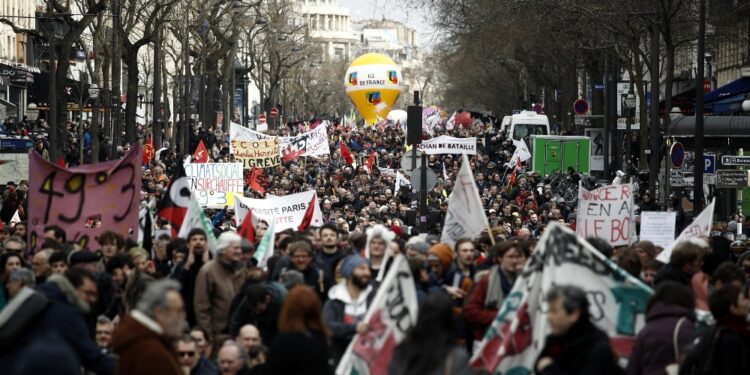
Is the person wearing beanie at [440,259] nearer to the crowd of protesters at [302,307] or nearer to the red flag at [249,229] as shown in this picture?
the crowd of protesters at [302,307]

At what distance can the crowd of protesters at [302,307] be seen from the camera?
26.2 ft

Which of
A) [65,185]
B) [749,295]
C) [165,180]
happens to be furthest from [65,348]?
[165,180]

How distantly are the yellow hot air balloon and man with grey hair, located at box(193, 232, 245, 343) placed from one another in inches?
3610

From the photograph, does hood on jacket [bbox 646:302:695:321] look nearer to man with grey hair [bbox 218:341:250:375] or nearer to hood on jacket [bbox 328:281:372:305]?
hood on jacket [bbox 328:281:372:305]

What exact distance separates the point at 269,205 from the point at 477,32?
30173 millimetres

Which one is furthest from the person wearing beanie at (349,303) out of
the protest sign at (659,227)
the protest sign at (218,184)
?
the protest sign at (218,184)

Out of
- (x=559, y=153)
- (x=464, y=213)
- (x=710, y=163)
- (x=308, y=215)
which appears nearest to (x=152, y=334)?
(x=464, y=213)

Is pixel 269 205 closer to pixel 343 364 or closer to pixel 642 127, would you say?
pixel 343 364

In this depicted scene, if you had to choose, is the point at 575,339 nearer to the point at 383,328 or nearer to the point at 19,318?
the point at 383,328

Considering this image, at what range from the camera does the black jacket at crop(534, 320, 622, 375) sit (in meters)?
8.10

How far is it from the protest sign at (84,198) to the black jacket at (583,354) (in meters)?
8.26

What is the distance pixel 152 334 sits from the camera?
26.0 ft

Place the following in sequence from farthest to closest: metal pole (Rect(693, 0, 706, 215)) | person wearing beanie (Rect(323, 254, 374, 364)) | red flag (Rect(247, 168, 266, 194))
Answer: red flag (Rect(247, 168, 266, 194))
metal pole (Rect(693, 0, 706, 215))
person wearing beanie (Rect(323, 254, 374, 364))

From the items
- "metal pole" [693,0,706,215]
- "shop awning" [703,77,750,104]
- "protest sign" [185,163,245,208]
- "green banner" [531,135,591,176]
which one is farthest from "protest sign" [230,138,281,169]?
"green banner" [531,135,591,176]
